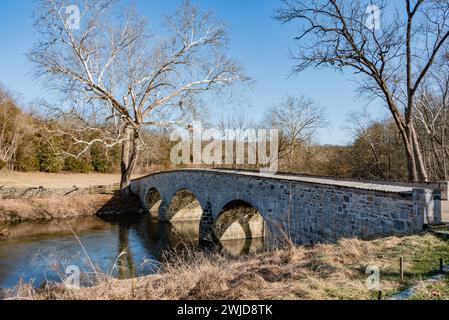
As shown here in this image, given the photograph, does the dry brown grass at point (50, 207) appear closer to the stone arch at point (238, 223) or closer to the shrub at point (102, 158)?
the stone arch at point (238, 223)

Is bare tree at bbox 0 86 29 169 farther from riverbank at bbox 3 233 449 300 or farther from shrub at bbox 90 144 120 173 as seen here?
riverbank at bbox 3 233 449 300

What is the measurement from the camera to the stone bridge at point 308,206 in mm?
7148

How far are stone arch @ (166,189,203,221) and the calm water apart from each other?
74 cm

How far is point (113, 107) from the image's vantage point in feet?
69.3

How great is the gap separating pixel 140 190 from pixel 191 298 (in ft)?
75.0

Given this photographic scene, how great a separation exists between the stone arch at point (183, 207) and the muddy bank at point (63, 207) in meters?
4.20

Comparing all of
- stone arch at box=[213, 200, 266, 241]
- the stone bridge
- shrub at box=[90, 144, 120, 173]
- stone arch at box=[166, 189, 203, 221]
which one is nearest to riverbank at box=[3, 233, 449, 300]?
the stone bridge

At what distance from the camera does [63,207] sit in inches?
901

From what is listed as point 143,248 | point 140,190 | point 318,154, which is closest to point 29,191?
point 140,190
